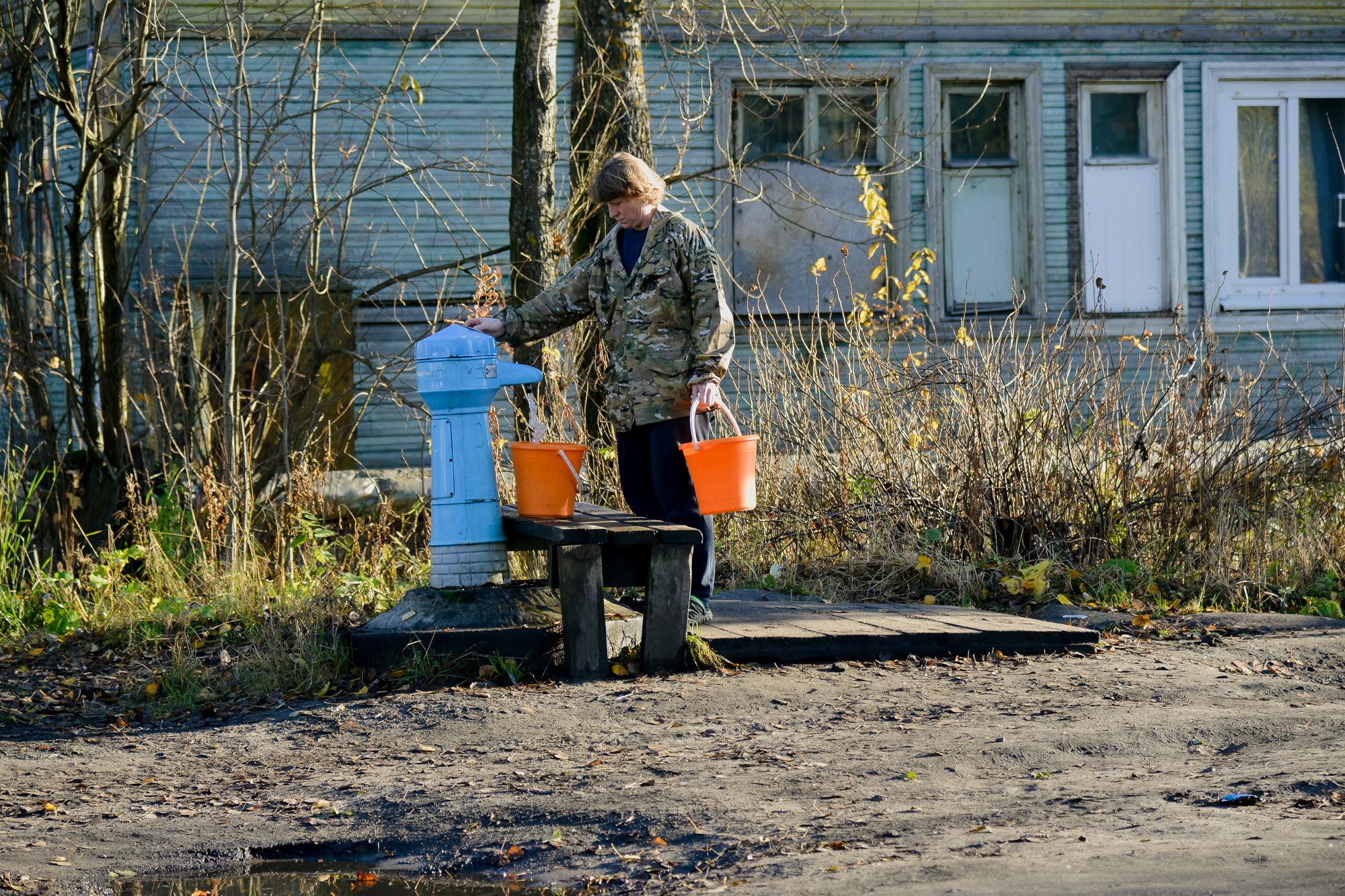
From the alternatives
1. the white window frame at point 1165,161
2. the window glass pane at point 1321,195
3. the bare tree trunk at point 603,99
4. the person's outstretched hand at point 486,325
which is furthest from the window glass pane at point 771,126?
the person's outstretched hand at point 486,325

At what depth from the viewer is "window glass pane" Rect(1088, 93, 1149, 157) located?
13961 mm

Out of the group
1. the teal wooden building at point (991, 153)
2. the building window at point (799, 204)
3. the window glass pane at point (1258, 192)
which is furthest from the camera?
the window glass pane at point (1258, 192)

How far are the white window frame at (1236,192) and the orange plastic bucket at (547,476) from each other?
9.68 metres

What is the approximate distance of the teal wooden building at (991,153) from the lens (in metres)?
12.8

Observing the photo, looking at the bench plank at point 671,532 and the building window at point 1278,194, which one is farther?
the building window at point 1278,194

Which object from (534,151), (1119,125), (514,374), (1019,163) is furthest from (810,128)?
(514,374)

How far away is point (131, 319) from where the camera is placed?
11195mm

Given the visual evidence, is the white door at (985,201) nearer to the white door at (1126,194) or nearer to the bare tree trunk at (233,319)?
the white door at (1126,194)

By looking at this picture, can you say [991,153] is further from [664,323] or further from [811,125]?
[664,323]

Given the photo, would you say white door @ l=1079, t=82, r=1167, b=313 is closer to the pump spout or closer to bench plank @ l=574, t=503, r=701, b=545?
bench plank @ l=574, t=503, r=701, b=545

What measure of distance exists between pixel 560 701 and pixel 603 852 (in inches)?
61.6

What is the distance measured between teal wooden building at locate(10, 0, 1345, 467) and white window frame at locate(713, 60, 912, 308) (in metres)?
0.02

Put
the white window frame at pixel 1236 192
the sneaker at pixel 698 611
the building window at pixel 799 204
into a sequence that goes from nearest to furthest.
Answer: the sneaker at pixel 698 611, the building window at pixel 799 204, the white window frame at pixel 1236 192

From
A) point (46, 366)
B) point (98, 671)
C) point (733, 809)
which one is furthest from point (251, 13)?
point (733, 809)
